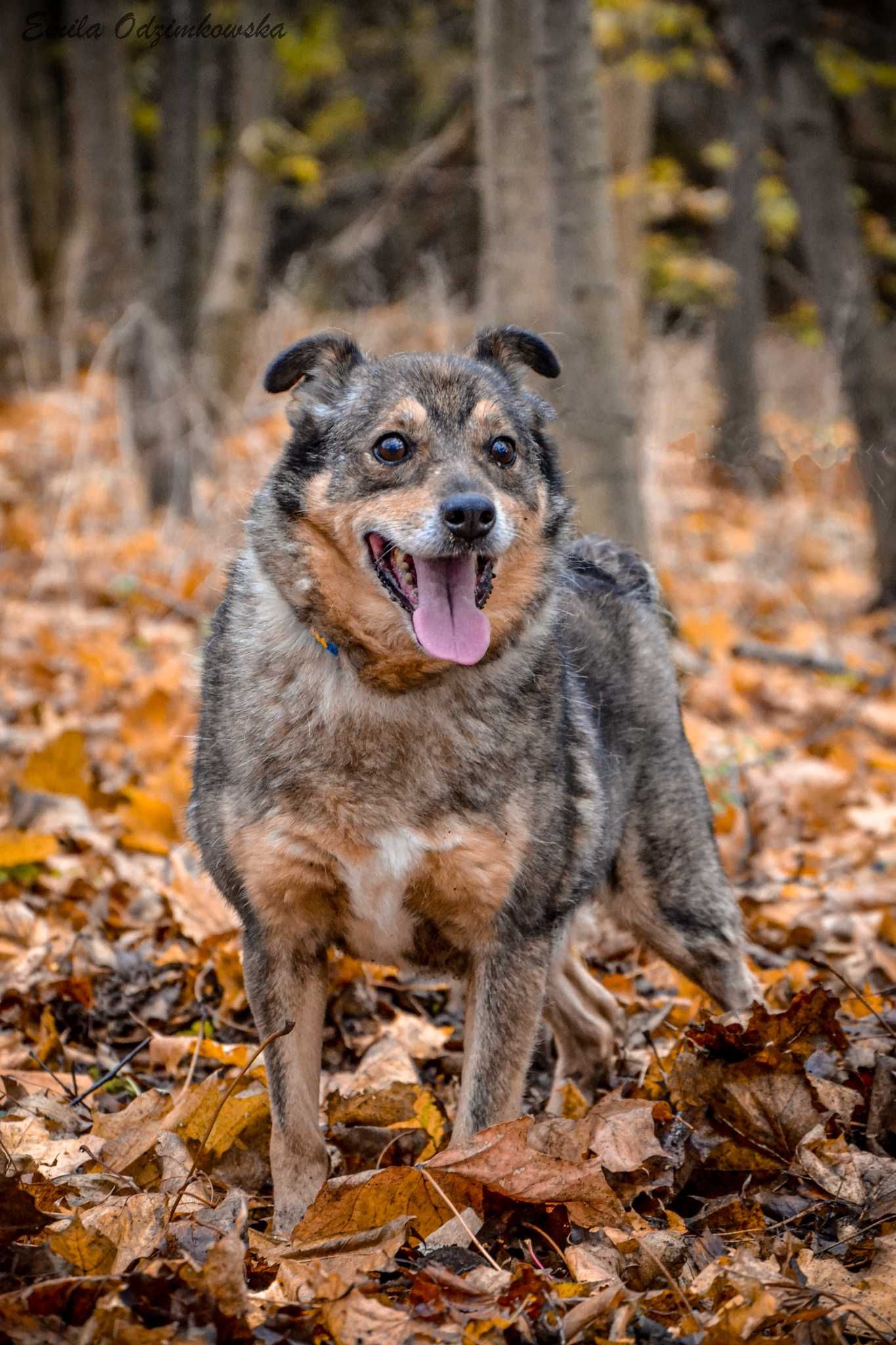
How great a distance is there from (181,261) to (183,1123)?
11547mm

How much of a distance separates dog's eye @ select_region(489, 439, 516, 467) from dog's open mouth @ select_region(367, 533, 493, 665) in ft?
1.22

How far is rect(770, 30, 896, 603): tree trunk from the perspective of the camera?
990cm

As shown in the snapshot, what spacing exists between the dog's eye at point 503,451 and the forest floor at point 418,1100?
1.21 metres

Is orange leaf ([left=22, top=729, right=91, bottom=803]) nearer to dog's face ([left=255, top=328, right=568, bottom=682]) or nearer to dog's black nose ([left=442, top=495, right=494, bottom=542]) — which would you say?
dog's face ([left=255, top=328, right=568, bottom=682])

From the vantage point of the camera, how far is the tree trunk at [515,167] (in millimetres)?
7484

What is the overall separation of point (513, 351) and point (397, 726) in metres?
1.38

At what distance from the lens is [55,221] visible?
70.7 ft

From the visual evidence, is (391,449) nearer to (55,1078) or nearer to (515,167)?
(55,1078)

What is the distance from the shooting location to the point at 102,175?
1731 cm

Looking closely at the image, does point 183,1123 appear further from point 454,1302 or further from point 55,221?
point 55,221

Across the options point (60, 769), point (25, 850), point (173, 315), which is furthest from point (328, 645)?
point (173, 315)

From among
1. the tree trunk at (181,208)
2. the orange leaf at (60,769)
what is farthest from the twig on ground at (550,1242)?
the tree trunk at (181,208)

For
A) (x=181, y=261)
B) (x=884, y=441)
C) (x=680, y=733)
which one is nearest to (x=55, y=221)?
(x=181, y=261)

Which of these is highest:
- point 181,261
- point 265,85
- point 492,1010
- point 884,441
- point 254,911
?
point 265,85
